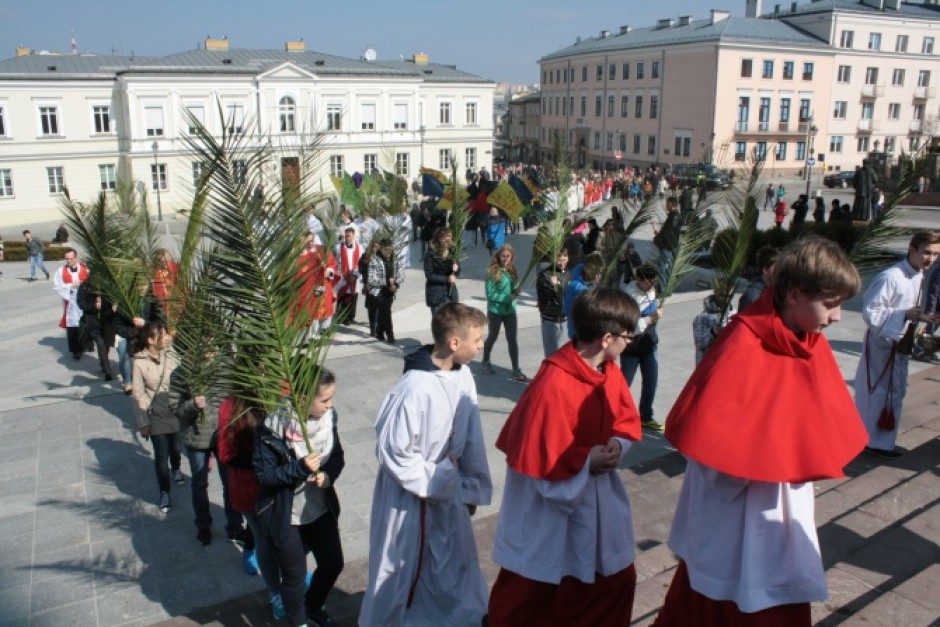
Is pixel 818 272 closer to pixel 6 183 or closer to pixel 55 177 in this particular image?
pixel 6 183

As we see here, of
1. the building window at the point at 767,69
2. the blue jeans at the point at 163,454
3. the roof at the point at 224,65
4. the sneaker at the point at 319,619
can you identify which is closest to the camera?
the sneaker at the point at 319,619

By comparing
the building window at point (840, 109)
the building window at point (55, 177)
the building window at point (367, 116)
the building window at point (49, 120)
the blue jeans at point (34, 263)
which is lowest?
the blue jeans at point (34, 263)

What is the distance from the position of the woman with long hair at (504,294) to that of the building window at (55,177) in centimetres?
4351

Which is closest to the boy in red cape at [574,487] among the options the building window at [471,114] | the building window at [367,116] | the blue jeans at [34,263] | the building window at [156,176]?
the blue jeans at [34,263]

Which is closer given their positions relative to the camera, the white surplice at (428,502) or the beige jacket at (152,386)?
the white surplice at (428,502)

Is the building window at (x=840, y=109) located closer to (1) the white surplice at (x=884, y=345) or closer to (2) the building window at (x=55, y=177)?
(2) the building window at (x=55, y=177)

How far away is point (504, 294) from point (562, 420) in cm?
620

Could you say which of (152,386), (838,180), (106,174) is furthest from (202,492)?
(838,180)

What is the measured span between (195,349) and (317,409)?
1.45 metres

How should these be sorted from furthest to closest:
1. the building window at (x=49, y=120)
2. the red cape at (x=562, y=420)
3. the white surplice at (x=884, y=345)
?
1. the building window at (x=49, y=120)
2. the white surplice at (x=884, y=345)
3. the red cape at (x=562, y=420)

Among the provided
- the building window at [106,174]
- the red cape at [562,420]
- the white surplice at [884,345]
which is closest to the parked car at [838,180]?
the building window at [106,174]

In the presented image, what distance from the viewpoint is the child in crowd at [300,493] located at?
388cm

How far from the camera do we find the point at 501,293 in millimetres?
9258

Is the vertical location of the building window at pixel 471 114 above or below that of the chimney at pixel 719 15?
below
